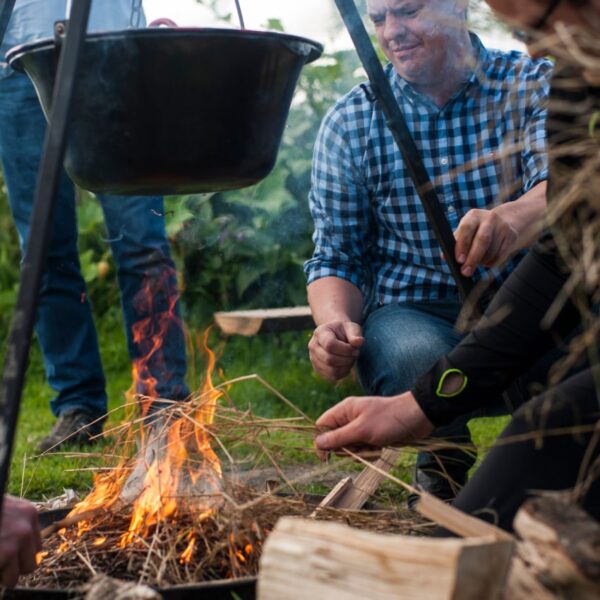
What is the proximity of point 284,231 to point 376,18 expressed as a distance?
9.15ft

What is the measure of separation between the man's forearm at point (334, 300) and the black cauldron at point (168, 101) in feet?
2.66

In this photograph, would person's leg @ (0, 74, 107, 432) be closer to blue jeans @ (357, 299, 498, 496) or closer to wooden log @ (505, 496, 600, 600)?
blue jeans @ (357, 299, 498, 496)

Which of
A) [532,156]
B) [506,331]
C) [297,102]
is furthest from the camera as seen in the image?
[297,102]

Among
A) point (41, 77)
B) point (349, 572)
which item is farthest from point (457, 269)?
point (349, 572)

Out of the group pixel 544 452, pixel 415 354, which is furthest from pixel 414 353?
pixel 544 452

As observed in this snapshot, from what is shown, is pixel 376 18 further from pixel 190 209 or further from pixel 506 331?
pixel 190 209

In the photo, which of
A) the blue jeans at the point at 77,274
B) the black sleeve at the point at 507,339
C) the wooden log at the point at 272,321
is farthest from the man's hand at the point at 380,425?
the wooden log at the point at 272,321

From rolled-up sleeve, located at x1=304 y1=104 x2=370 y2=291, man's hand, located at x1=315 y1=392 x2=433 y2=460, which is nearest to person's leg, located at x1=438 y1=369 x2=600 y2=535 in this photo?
man's hand, located at x1=315 y1=392 x2=433 y2=460

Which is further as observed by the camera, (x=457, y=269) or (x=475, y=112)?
(x=475, y=112)

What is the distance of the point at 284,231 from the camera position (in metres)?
6.12

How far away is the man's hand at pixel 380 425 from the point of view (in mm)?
2365

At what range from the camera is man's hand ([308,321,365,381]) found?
9.72 ft

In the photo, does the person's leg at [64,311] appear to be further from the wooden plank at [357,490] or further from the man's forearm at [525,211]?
the man's forearm at [525,211]

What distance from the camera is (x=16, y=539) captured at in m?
2.07
